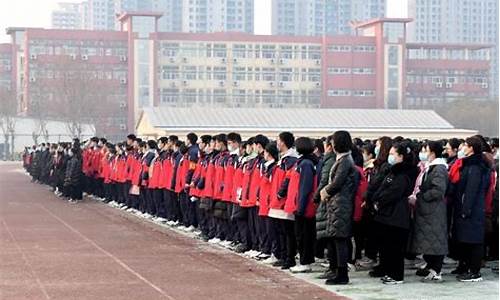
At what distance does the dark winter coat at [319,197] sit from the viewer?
35.8 ft

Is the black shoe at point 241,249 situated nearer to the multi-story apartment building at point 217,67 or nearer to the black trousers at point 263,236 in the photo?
the black trousers at point 263,236

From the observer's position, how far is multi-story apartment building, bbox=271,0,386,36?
161m

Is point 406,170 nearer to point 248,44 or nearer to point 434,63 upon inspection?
point 248,44

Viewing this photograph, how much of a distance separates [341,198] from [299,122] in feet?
161

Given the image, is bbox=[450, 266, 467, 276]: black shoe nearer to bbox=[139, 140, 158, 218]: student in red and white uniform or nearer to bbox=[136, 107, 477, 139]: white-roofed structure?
bbox=[139, 140, 158, 218]: student in red and white uniform

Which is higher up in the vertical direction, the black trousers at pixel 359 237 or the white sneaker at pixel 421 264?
the black trousers at pixel 359 237

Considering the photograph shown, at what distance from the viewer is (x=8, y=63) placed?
102875 mm

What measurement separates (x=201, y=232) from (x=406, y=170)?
6.40 metres

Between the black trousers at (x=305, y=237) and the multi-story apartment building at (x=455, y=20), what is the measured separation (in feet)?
486

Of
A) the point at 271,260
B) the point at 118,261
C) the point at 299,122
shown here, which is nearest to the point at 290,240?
the point at 271,260

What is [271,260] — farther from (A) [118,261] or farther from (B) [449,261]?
(B) [449,261]

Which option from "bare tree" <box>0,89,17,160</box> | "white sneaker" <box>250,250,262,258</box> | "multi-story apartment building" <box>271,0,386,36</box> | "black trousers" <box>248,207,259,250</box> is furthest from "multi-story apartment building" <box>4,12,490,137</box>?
"white sneaker" <box>250,250,262,258</box>

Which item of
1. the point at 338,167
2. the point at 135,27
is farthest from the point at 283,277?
the point at 135,27

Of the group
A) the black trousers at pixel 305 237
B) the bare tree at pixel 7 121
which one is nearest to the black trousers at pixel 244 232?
the black trousers at pixel 305 237
